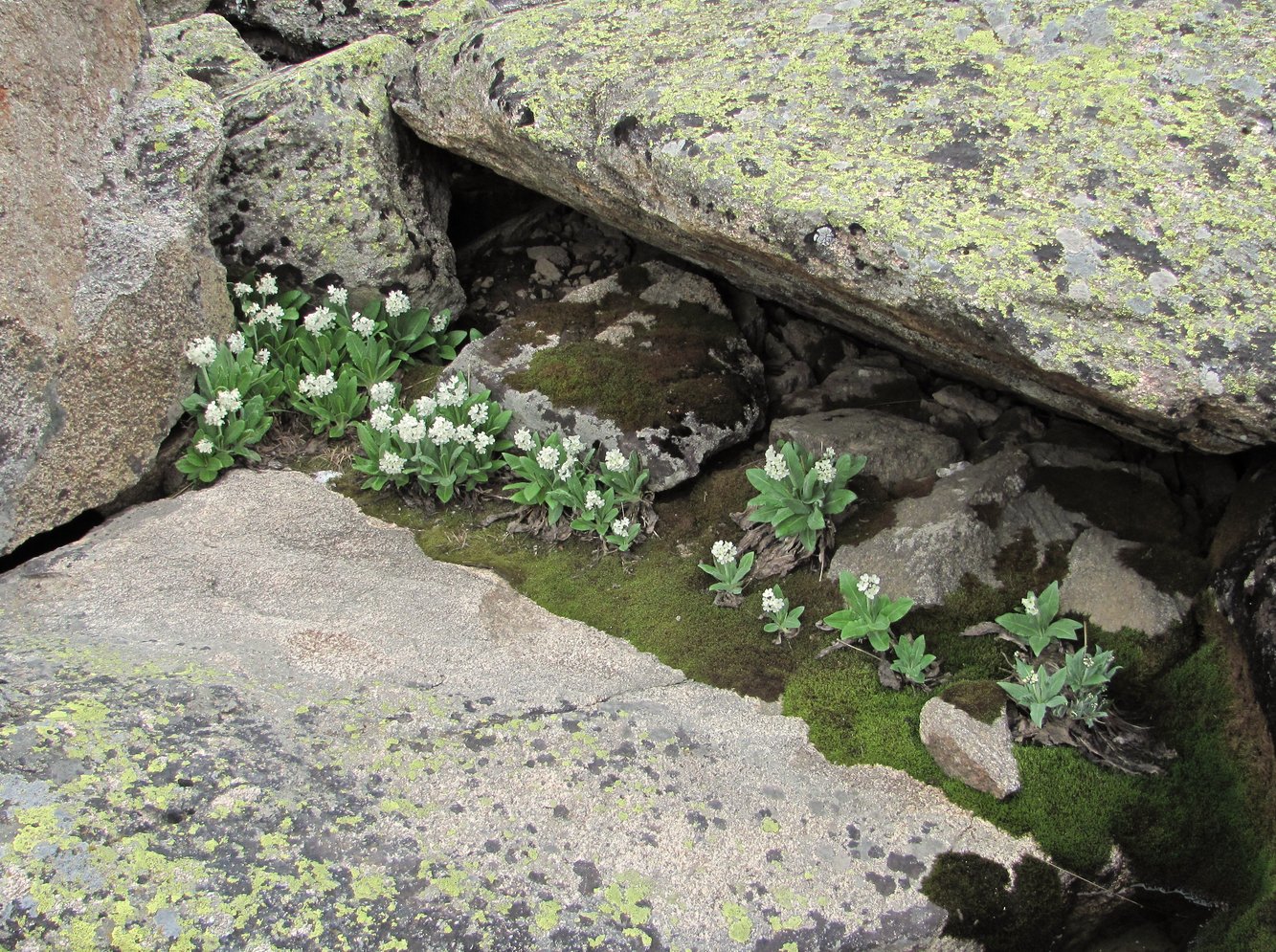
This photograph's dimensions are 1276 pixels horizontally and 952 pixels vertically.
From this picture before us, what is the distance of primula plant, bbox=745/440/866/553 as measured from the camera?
242 inches

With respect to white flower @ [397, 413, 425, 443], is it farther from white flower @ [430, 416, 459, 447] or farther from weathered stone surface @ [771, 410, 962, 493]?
weathered stone surface @ [771, 410, 962, 493]

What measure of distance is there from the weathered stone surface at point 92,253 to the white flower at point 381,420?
133 cm

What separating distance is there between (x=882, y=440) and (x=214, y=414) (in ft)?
14.5

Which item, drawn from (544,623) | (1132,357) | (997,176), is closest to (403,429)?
(544,623)

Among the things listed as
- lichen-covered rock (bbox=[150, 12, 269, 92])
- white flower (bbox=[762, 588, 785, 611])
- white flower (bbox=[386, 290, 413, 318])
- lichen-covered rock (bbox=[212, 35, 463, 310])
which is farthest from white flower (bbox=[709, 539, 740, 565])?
lichen-covered rock (bbox=[150, 12, 269, 92])

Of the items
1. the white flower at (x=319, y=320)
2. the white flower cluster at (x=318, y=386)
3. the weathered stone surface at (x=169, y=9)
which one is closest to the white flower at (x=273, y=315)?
the white flower at (x=319, y=320)

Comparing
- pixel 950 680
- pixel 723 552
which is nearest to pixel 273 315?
pixel 723 552

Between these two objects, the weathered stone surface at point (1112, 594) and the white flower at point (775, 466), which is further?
the white flower at point (775, 466)

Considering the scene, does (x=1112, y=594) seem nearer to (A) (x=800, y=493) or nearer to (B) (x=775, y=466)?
(A) (x=800, y=493)

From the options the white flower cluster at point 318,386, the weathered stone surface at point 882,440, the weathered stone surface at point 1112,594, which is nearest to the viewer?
the weathered stone surface at point 1112,594

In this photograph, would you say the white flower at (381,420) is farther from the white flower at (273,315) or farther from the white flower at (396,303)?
the white flower at (273,315)

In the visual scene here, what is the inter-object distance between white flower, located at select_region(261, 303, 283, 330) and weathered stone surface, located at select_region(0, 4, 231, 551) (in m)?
0.48

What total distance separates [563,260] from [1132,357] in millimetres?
5191

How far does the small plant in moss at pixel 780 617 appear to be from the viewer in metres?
5.77
